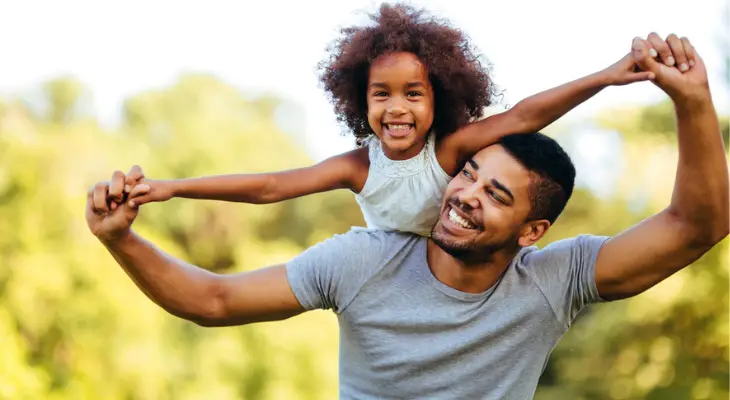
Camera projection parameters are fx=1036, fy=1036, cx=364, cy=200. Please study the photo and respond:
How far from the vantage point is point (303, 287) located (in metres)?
2.57

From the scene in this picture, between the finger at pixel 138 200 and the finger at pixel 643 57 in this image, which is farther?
the finger at pixel 138 200

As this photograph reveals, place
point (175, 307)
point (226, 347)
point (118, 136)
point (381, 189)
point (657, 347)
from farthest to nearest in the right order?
point (118, 136) → point (657, 347) → point (226, 347) → point (381, 189) → point (175, 307)

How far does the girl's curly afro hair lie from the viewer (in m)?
2.75

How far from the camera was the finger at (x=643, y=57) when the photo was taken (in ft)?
7.43

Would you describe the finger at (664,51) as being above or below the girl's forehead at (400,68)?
below

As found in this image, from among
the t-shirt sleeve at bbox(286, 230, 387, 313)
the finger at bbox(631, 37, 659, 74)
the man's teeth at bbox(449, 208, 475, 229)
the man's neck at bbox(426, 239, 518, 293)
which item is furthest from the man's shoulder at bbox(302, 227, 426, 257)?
the finger at bbox(631, 37, 659, 74)

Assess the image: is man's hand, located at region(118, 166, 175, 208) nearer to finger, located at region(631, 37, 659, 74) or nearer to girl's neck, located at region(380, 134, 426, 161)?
girl's neck, located at region(380, 134, 426, 161)

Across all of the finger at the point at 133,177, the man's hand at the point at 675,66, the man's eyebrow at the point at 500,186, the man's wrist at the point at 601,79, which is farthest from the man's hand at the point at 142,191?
the man's hand at the point at 675,66

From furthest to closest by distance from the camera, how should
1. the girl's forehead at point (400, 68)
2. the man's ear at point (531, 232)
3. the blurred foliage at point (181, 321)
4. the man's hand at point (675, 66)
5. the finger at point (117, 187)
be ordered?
the blurred foliage at point (181, 321) → the girl's forehead at point (400, 68) → the man's ear at point (531, 232) → the finger at point (117, 187) → the man's hand at point (675, 66)

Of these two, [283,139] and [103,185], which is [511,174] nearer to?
[103,185]

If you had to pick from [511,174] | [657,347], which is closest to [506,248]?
[511,174]

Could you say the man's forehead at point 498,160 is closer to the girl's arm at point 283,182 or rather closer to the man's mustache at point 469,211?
the man's mustache at point 469,211

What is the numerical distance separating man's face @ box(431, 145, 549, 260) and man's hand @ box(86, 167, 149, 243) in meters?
0.73

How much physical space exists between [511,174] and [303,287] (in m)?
0.58
